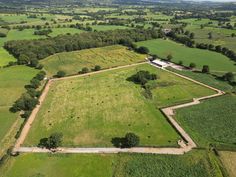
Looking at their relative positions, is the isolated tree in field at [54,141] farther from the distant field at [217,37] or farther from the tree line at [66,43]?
the distant field at [217,37]

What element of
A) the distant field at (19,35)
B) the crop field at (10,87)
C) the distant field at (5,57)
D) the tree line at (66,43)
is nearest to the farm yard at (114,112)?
the crop field at (10,87)

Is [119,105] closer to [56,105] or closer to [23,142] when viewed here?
[56,105]

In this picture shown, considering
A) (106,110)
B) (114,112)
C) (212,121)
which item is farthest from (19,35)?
(212,121)

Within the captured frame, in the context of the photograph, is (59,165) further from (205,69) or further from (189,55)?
(189,55)

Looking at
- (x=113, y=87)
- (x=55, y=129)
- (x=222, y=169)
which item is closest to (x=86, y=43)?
(x=113, y=87)

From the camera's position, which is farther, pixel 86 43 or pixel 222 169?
pixel 86 43

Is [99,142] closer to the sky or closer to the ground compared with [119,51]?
closer to the sky
